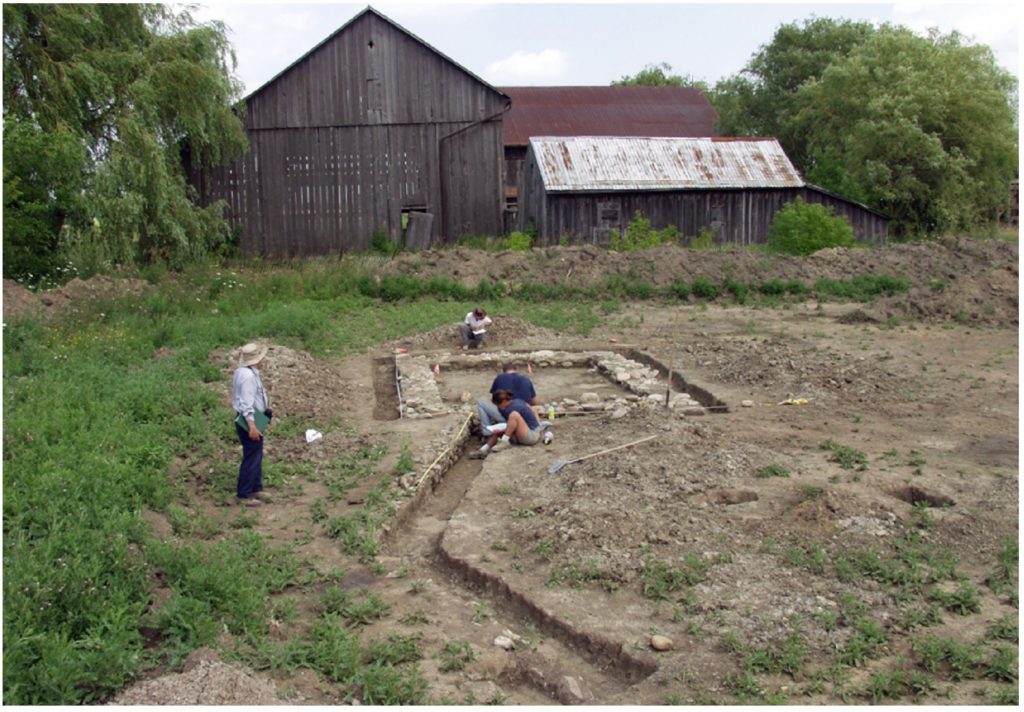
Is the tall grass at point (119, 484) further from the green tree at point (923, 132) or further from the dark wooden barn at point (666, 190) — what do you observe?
the green tree at point (923, 132)

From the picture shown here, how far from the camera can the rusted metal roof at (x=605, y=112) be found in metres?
40.7

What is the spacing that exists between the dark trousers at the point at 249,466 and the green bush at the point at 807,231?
2101 cm

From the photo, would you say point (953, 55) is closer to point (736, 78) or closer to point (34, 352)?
point (736, 78)

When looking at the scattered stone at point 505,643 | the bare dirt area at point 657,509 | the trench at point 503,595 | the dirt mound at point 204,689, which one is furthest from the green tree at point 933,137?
the dirt mound at point 204,689

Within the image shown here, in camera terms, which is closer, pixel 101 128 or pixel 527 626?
pixel 527 626

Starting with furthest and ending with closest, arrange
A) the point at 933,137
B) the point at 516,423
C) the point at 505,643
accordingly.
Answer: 1. the point at 933,137
2. the point at 516,423
3. the point at 505,643

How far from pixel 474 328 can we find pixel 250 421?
29.2 ft

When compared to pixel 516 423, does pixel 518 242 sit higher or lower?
higher

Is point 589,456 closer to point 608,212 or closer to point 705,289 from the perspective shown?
point 705,289

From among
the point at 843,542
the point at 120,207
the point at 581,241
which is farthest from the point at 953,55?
the point at 843,542

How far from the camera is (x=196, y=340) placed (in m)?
14.6

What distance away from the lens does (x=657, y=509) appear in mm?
8148

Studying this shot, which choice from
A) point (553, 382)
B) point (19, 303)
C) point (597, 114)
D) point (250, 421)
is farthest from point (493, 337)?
point (597, 114)

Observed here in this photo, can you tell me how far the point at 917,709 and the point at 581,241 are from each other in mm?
25115
